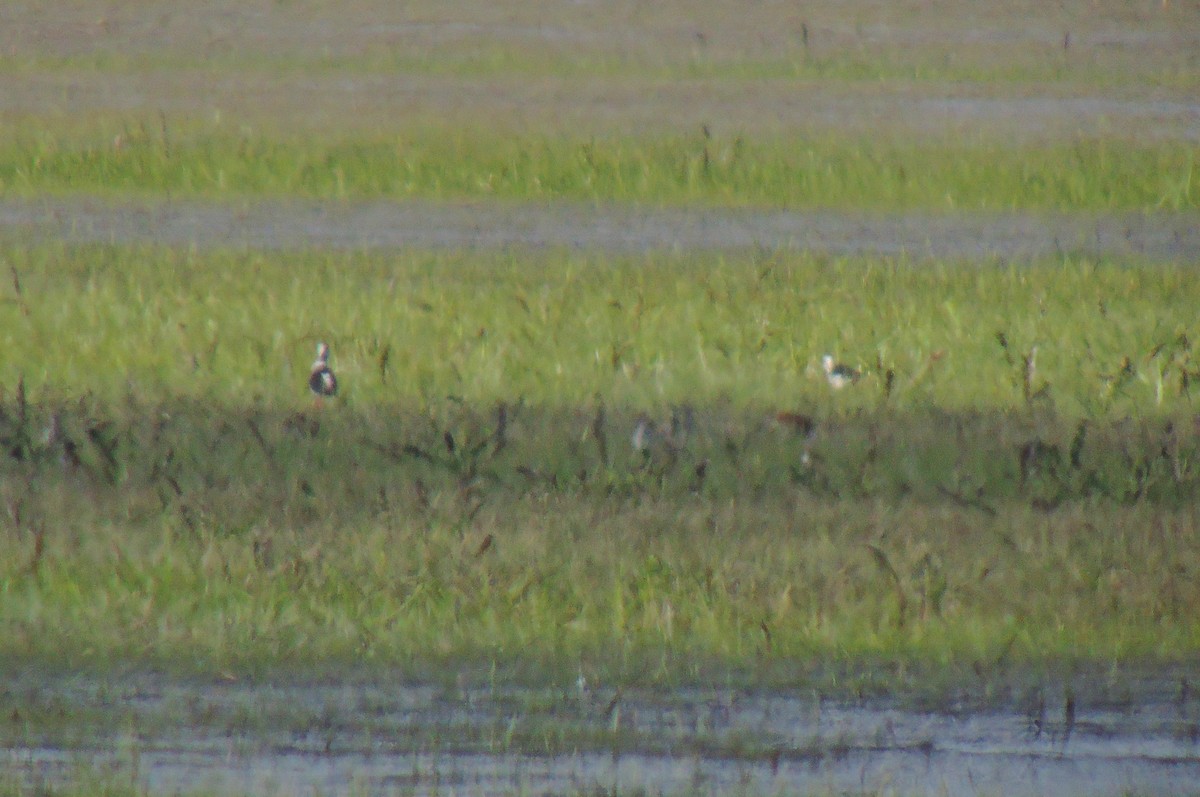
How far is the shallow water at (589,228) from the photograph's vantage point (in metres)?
10.7

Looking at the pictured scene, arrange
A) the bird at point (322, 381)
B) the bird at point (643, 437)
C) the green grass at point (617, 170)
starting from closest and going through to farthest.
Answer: the bird at point (643, 437)
the bird at point (322, 381)
the green grass at point (617, 170)

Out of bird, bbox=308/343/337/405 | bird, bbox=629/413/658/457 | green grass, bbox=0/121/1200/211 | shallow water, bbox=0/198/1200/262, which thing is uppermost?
bird, bbox=308/343/337/405

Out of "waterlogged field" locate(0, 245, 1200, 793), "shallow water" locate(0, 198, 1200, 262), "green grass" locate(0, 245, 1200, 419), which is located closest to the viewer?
"waterlogged field" locate(0, 245, 1200, 793)

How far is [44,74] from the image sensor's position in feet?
50.9

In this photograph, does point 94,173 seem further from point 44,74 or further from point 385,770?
point 385,770

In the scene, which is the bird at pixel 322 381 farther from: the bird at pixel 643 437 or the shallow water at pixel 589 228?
the shallow water at pixel 589 228

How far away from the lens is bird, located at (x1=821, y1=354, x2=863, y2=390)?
7008 millimetres

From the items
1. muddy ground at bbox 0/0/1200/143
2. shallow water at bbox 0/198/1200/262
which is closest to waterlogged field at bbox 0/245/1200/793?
shallow water at bbox 0/198/1200/262

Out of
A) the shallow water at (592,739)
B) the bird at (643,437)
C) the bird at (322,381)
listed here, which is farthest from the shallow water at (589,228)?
the shallow water at (592,739)

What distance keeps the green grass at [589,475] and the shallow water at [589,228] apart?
64.0 inches

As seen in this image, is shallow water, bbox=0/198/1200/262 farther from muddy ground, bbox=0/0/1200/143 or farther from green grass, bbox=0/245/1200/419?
muddy ground, bbox=0/0/1200/143

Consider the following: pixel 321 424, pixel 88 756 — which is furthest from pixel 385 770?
pixel 321 424

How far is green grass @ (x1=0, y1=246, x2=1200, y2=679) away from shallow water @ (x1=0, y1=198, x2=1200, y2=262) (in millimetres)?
1626

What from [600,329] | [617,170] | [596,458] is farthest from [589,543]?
[617,170]
